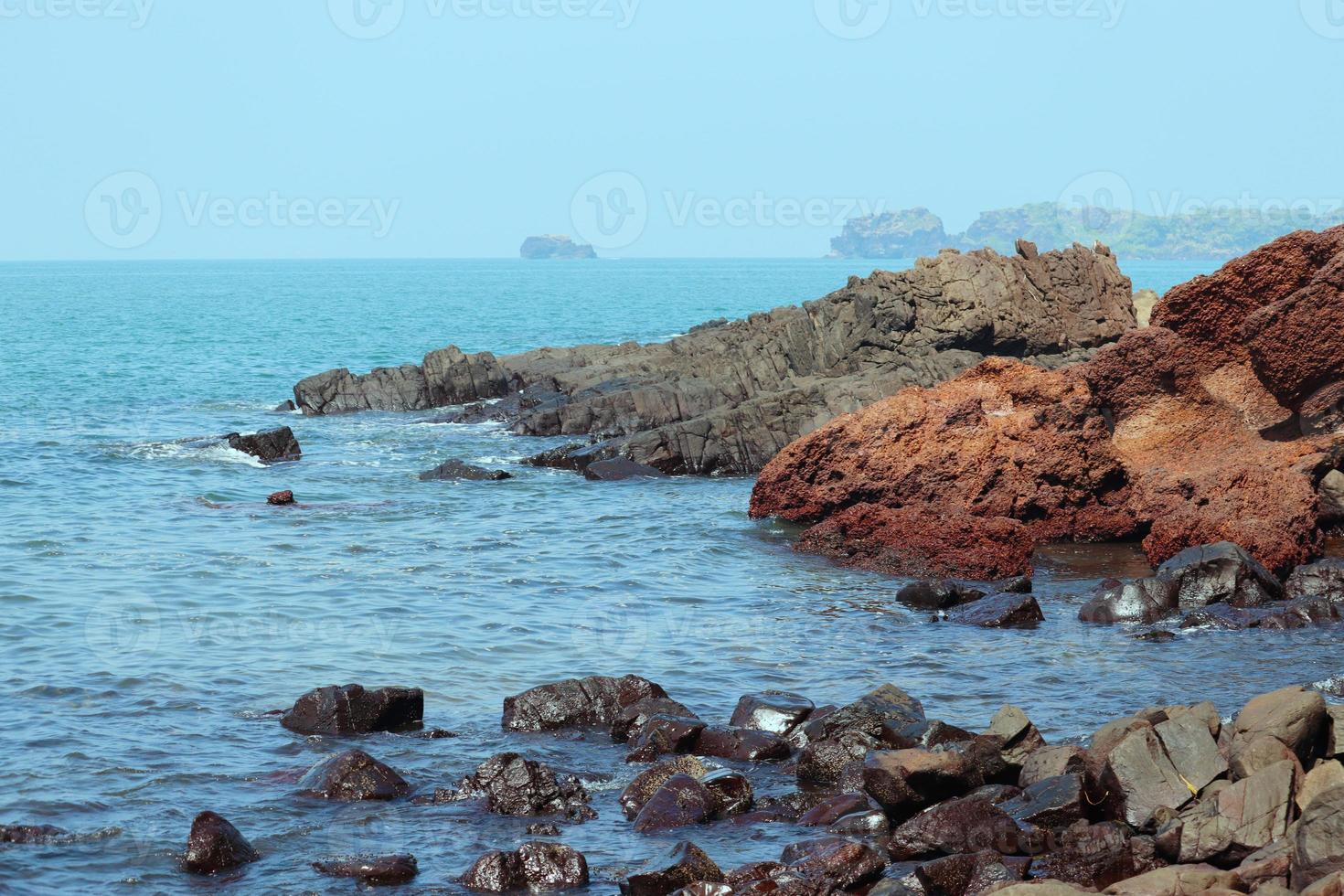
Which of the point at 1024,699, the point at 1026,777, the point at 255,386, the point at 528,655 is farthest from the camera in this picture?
the point at 255,386

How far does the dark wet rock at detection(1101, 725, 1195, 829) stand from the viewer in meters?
12.3

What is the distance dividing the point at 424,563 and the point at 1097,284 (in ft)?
107

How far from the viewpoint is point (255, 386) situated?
212 feet

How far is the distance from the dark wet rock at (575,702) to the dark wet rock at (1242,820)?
24.2 feet

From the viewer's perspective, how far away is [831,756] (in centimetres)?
1462

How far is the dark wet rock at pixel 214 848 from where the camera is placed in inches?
481

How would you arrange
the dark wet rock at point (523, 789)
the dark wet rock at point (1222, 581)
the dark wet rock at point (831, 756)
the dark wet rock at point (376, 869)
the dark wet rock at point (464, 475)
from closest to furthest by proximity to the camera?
the dark wet rock at point (376, 869)
the dark wet rock at point (523, 789)
the dark wet rock at point (831, 756)
the dark wet rock at point (1222, 581)
the dark wet rock at point (464, 475)

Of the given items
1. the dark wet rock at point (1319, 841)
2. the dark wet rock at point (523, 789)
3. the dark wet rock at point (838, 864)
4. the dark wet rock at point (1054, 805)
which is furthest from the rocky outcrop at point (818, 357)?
the dark wet rock at point (1319, 841)

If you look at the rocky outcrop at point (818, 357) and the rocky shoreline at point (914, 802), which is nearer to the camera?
the rocky shoreline at point (914, 802)

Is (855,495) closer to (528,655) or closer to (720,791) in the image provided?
(528,655)

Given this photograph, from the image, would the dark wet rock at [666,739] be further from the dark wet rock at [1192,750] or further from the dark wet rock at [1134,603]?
the dark wet rock at [1134,603]

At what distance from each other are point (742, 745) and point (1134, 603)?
29.1 ft

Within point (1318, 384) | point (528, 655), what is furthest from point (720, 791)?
point (1318, 384)

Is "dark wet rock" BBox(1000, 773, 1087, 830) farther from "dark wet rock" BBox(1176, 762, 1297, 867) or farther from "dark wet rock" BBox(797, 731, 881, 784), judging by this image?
"dark wet rock" BBox(797, 731, 881, 784)
